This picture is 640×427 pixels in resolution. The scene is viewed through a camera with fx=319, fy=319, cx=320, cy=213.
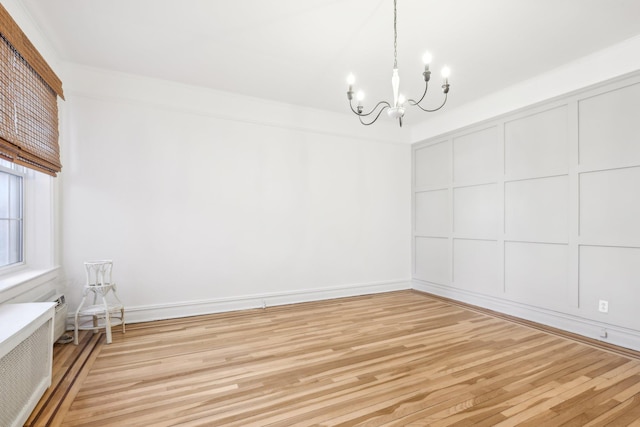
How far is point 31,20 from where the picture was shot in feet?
8.98

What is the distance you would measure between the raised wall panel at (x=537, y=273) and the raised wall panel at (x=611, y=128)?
102 centimetres

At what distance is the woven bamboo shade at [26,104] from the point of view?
2225mm

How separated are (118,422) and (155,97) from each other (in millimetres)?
3437

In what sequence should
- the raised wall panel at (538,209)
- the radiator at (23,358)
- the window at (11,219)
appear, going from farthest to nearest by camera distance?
the raised wall panel at (538,209), the window at (11,219), the radiator at (23,358)

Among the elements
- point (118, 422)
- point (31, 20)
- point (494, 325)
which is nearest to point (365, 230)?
point (494, 325)

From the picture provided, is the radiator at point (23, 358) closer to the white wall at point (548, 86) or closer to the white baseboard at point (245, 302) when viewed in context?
the white baseboard at point (245, 302)

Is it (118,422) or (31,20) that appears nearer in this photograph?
(118,422)

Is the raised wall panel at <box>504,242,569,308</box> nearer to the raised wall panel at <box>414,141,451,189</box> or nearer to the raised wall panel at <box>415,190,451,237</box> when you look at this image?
the raised wall panel at <box>415,190,451,237</box>

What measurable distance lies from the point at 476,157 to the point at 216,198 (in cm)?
371

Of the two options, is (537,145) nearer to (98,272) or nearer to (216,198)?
(216,198)

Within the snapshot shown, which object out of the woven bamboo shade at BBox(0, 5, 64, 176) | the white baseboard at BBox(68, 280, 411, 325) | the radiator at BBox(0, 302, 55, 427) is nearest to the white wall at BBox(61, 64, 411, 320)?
the white baseboard at BBox(68, 280, 411, 325)

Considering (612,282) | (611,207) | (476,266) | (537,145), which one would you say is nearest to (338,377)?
(612,282)

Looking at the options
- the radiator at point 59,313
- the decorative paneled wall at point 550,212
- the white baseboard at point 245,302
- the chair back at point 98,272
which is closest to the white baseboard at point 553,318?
the decorative paneled wall at point 550,212

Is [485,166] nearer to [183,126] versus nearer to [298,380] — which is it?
[298,380]
